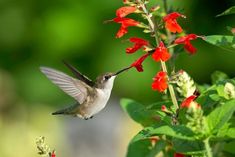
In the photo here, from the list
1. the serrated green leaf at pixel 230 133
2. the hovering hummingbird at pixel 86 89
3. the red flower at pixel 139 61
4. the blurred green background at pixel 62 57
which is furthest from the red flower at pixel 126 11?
the blurred green background at pixel 62 57

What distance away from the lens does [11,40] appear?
6.37 metres

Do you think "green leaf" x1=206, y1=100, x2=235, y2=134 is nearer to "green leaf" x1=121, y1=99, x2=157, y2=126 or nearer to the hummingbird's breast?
"green leaf" x1=121, y1=99, x2=157, y2=126

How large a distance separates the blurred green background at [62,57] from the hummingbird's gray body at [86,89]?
2589mm

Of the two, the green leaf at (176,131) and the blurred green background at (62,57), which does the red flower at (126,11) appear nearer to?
the green leaf at (176,131)

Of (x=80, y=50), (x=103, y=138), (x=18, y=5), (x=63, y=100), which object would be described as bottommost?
(x=103, y=138)

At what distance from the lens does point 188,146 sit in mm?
1972

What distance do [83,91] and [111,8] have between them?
3008 mm

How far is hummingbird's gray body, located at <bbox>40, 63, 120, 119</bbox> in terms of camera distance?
2.71 m

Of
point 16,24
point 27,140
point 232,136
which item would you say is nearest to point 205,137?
point 232,136

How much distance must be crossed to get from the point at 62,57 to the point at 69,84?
11.0ft

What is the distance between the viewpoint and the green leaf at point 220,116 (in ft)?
5.80

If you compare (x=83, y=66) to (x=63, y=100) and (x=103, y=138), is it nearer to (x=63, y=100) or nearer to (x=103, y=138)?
(x=63, y=100)

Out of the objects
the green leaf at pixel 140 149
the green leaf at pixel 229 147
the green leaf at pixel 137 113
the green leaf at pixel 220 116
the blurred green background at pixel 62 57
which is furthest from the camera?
the blurred green background at pixel 62 57

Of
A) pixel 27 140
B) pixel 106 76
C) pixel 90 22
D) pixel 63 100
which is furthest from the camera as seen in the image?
pixel 63 100
